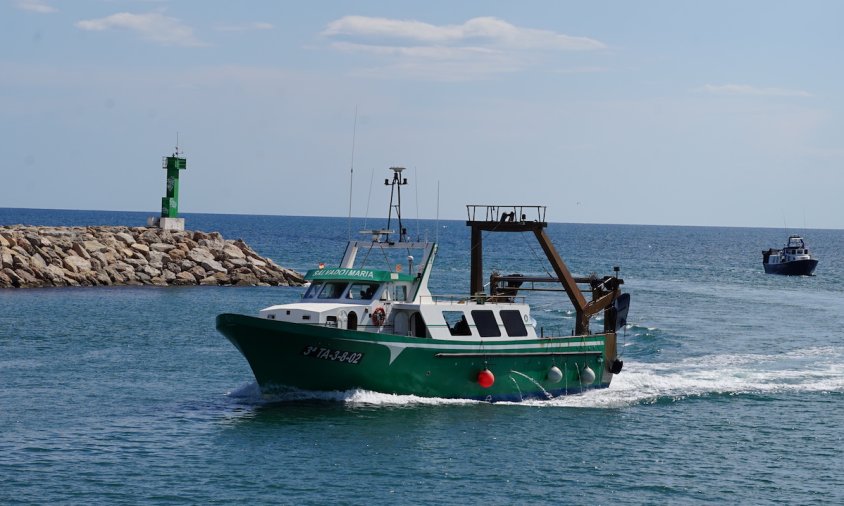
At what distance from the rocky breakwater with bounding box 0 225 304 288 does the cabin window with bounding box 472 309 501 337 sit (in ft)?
139

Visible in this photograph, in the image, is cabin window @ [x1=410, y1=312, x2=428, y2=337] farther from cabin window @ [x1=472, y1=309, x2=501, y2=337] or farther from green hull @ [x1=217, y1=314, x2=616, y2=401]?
cabin window @ [x1=472, y1=309, x2=501, y2=337]

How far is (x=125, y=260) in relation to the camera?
75.2 metres

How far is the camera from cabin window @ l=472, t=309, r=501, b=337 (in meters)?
33.9

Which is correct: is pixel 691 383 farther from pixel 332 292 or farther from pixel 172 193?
pixel 172 193

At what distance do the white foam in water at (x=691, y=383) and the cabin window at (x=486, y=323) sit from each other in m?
2.17

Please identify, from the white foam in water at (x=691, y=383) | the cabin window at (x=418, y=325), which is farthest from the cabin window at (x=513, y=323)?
the cabin window at (x=418, y=325)

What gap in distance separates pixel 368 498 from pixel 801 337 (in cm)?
3621

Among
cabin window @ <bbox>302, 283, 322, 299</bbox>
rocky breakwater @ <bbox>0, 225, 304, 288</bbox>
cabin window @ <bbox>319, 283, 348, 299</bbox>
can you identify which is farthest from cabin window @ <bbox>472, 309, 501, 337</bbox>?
→ rocky breakwater @ <bbox>0, 225, 304, 288</bbox>

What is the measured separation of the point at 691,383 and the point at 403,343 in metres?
12.9

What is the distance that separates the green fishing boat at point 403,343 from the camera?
31.1m

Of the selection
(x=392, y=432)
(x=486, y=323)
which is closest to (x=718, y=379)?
(x=486, y=323)

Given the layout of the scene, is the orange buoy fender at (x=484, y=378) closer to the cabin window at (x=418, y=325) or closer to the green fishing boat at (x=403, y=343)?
the green fishing boat at (x=403, y=343)

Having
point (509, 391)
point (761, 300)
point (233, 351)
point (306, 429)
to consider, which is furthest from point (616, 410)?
point (761, 300)

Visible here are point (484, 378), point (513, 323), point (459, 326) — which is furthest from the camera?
point (513, 323)
